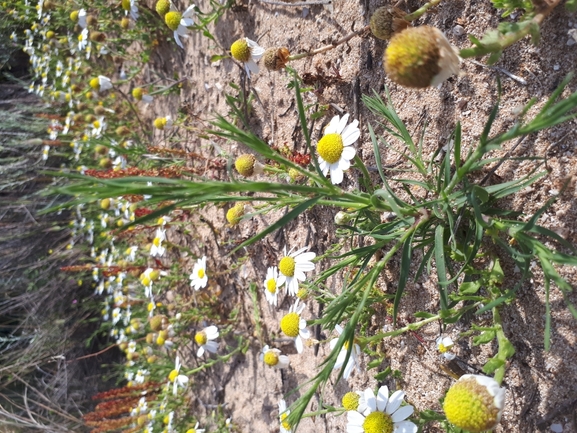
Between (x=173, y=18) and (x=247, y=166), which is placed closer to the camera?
→ (x=247, y=166)

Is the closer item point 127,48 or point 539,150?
point 539,150

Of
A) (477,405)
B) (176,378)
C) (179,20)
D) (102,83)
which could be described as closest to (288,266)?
(477,405)

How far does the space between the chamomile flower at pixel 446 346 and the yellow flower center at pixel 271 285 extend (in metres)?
0.83

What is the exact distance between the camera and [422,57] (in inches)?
41.6

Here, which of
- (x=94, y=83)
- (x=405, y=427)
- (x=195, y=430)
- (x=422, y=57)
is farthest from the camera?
(x=94, y=83)

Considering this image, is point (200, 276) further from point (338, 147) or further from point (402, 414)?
point (402, 414)

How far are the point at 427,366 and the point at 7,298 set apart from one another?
4066 mm

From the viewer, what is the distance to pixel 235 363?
2.82 metres

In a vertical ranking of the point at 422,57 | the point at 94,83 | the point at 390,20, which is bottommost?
the point at 94,83

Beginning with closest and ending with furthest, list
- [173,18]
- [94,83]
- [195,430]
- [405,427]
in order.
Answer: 1. [405,427]
2. [173,18]
3. [195,430]
4. [94,83]

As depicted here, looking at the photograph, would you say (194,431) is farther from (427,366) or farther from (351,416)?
(427,366)

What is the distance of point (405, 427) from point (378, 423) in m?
0.09

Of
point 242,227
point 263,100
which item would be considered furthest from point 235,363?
point 263,100

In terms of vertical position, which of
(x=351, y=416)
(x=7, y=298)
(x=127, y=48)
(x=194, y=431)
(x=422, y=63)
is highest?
(x=422, y=63)
